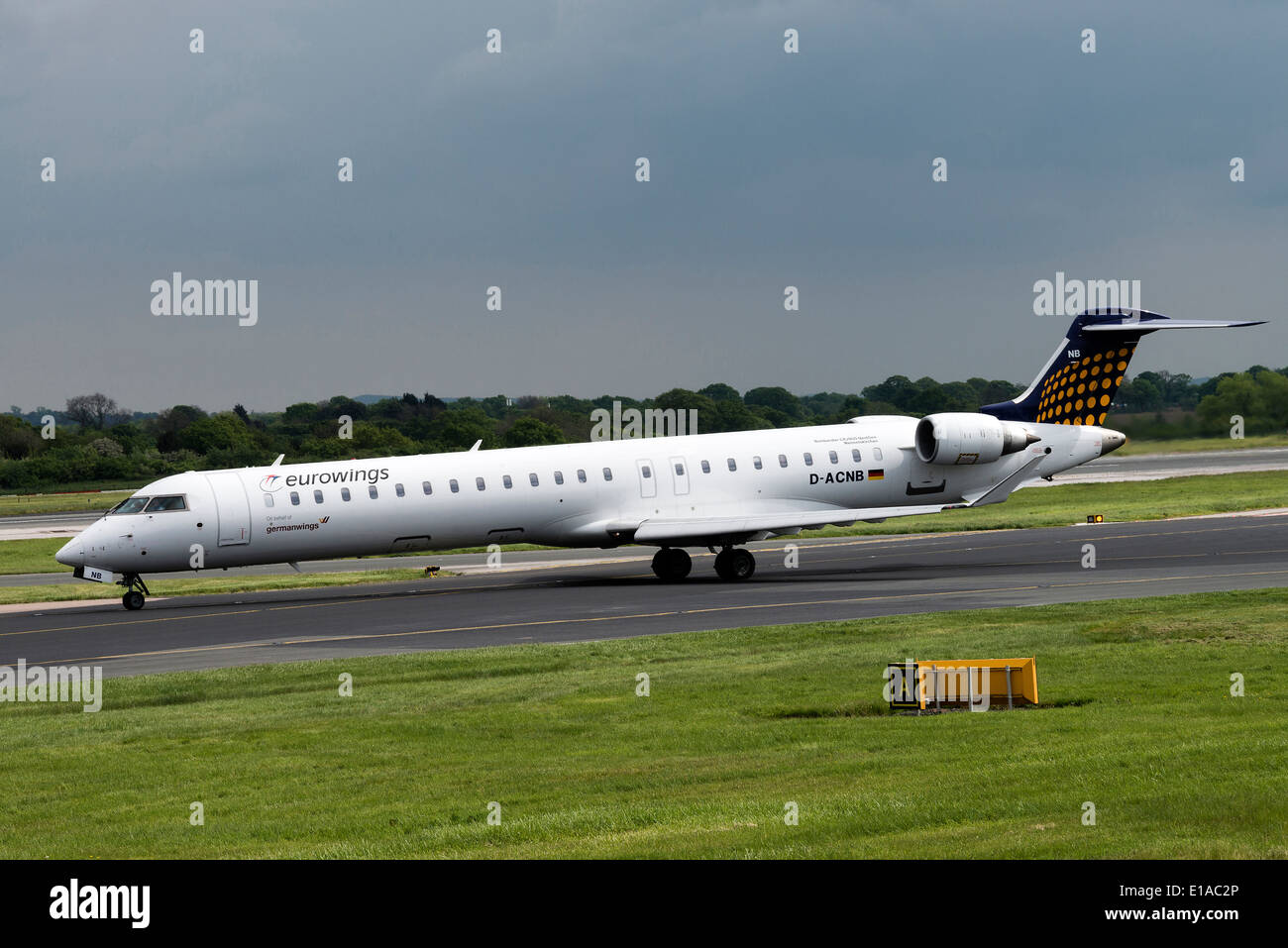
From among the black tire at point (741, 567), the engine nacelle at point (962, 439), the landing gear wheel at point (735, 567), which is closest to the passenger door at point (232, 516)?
the landing gear wheel at point (735, 567)

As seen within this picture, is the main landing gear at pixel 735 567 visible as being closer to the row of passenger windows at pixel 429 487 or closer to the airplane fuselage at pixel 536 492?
the airplane fuselage at pixel 536 492

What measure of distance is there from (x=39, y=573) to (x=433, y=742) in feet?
112

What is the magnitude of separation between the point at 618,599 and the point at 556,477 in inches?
180

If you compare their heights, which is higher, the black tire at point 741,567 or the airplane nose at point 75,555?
the airplane nose at point 75,555

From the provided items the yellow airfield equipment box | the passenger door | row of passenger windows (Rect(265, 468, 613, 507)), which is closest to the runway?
the passenger door

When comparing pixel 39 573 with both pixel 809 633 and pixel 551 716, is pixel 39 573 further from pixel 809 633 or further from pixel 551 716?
pixel 551 716

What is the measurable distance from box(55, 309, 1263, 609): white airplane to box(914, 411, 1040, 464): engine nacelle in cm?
5

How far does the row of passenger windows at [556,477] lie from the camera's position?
33.8 meters

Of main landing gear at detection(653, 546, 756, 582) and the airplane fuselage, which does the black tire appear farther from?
the airplane fuselage

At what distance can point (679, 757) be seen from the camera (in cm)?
1457

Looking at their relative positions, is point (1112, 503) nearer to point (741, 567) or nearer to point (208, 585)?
point (741, 567)

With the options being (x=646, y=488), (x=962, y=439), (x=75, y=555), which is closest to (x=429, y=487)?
(x=646, y=488)

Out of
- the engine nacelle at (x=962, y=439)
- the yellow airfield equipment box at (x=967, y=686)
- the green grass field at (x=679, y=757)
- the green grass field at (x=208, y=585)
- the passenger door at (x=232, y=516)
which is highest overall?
the engine nacelle at (x=962, y=439)

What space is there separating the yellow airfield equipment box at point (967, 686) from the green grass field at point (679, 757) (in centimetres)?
51
